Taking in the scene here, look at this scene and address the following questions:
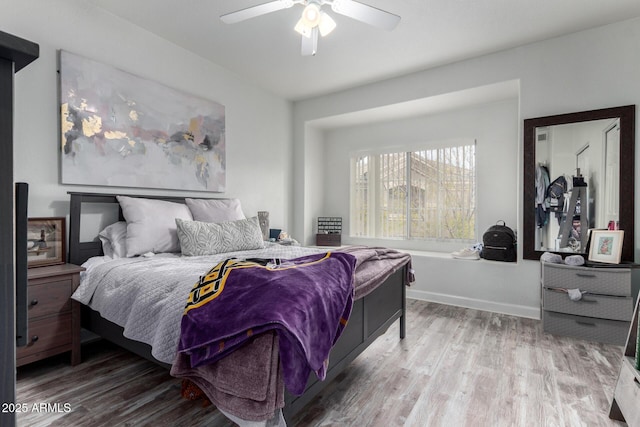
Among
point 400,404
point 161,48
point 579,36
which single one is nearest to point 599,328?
point 400,404

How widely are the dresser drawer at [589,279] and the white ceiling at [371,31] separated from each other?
207 cm

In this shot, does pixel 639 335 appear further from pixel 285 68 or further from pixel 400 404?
pixel 285 68

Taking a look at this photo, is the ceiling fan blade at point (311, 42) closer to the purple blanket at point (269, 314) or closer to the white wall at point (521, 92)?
the purple blanket at point (269, 314)

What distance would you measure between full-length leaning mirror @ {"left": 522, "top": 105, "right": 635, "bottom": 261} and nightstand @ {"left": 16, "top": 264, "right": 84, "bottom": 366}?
379 centimetres

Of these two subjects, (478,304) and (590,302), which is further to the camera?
(478,304)

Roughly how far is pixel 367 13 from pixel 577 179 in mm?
2458

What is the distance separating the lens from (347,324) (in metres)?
1.76

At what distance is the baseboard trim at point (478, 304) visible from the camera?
10.4 ft

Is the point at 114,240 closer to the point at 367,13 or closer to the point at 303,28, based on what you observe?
the point at 303,28

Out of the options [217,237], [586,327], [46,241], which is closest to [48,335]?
[46,241]

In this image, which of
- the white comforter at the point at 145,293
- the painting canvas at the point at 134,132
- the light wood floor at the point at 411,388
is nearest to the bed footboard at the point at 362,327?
the light wood floor at the point at 411,388

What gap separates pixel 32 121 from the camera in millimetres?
2223

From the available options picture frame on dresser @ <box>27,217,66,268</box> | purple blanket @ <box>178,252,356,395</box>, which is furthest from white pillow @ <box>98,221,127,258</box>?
purple blanket @ <box>178,252,356,395</box>

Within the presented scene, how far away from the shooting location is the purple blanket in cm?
112
